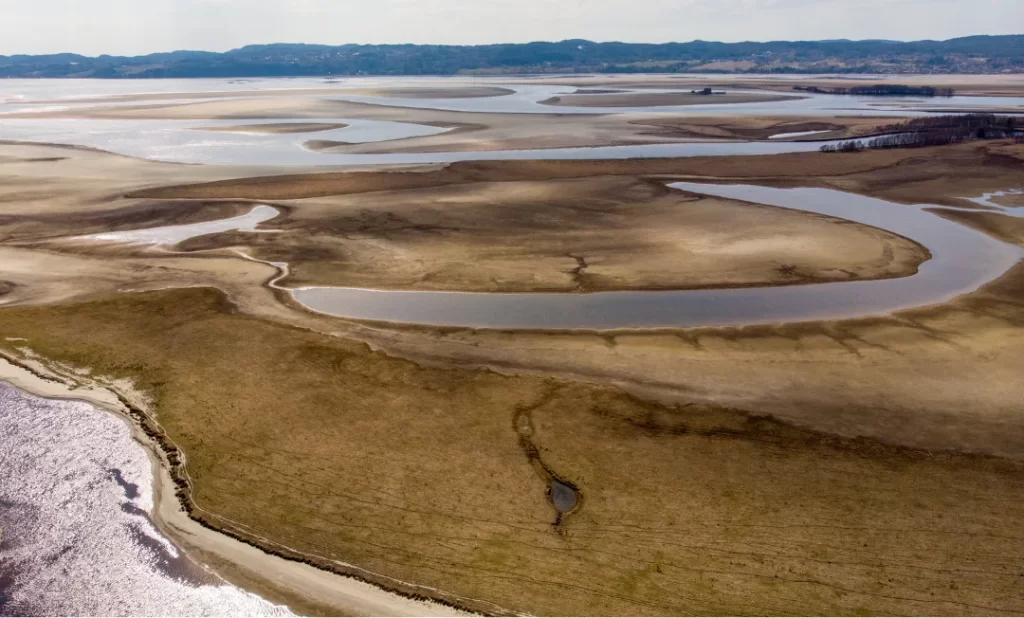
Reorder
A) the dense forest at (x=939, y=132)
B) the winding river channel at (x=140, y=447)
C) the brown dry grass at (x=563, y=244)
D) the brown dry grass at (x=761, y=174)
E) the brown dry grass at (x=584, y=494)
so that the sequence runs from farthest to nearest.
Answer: the dense forest at (x=939, y=132)
the brown dry grass at (x=761, y=174)
the brown dry grass at (x=563, y=244)
the winding river channel at (x=140, y=447)
the brown dry grass at (x=584, y=494)

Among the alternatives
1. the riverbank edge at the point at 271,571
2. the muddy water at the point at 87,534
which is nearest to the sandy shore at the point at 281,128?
the muddy water at the point at 87,534

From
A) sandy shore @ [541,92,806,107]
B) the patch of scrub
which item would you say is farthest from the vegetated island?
the patch of scrub

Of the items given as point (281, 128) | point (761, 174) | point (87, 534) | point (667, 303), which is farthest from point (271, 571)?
point (281, 128)

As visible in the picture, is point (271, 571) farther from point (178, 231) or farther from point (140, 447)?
point (178, 231)

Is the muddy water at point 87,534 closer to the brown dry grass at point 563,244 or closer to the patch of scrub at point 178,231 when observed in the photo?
the brown dry grass at point 563,244

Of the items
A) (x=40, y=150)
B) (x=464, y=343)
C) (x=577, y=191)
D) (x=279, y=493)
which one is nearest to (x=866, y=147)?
(x=577, y=191)

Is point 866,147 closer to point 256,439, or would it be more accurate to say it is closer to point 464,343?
point 464,343
